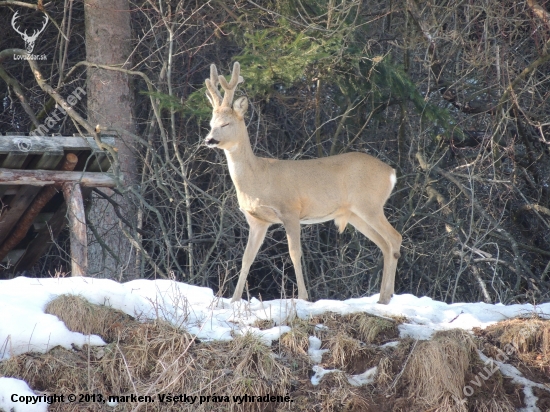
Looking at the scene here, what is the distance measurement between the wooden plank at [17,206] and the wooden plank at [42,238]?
1.77 feet

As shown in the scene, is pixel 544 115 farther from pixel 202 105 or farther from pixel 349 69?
pixel 202 105

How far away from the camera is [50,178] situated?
8555 mm

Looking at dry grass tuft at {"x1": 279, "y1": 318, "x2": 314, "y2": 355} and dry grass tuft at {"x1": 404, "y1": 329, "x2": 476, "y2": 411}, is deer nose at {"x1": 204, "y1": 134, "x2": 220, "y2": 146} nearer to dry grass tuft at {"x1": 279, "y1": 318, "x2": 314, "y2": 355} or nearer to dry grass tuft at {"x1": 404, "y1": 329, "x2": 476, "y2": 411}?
dry grass tuft at {"x1": 279, "y1": 318, "x2": 314, "y2": 355}

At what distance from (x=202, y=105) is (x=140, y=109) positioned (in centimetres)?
333

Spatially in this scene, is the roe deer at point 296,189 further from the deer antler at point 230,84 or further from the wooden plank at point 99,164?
the wooden plank at point 99,164

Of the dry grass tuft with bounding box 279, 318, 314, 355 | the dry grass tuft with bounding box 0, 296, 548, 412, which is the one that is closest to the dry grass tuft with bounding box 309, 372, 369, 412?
the dry grass tuft with bounding box 0, 296, 548, 412

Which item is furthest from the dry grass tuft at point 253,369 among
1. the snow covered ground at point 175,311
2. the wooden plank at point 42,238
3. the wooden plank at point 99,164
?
the wooden plank at point 42,238

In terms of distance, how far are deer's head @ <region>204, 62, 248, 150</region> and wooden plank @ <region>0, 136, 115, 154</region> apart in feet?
5.10

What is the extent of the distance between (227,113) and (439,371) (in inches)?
129

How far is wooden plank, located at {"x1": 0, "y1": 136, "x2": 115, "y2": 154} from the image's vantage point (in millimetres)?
8062

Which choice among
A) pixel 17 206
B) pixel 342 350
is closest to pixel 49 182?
pixel 17 206

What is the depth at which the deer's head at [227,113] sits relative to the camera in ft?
25.8

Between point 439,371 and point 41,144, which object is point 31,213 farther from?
point 439,371

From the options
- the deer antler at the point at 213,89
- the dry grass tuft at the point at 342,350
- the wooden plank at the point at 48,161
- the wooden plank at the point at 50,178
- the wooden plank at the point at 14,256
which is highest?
the deer antler at the point at 213,89
